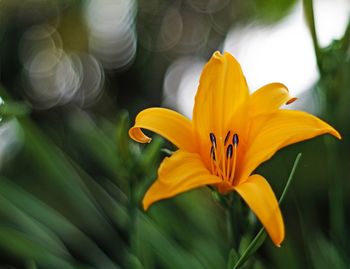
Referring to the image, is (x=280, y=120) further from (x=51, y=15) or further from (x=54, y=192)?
(x=51, y=15)

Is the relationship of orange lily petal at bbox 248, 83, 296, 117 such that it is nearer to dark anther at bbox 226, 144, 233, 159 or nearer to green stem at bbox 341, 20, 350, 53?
dark anther at bbox 226, 144, 233, 159

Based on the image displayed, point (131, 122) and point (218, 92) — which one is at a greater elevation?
point (218, 92)

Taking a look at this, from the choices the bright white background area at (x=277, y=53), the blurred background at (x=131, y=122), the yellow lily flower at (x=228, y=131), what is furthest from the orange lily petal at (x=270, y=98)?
the bright white background area at (x=277, y=53)

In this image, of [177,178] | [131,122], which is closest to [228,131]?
[177,178]

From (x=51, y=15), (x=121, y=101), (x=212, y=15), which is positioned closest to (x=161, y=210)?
(x=121, y=101)

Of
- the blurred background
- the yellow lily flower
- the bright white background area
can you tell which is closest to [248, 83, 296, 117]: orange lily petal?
the yellow lily flower

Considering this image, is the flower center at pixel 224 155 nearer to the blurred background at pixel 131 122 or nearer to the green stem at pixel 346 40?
the blurred background at pixel 131 122

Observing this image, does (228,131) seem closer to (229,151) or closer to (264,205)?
(229,151)
